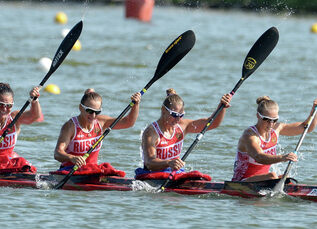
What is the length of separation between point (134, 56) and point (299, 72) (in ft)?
16.1

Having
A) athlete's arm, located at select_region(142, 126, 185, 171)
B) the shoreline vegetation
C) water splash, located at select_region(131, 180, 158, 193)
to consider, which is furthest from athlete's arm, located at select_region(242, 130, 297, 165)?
the shoreline vegetation

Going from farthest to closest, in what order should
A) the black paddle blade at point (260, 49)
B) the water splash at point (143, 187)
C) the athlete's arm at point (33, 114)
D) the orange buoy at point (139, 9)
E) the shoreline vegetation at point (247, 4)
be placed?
the shoreline vegetation at point (247, 4)
the orange buoy at point (139, 9)
the black paddle blade at point (260, 49)
the athlete's arm at point (33, 114)
the water splash at point (143, 187)

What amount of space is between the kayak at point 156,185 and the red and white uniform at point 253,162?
24 centimetres

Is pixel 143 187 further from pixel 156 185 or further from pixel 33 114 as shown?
pixel 33 114

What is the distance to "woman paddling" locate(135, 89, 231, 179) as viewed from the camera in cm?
846

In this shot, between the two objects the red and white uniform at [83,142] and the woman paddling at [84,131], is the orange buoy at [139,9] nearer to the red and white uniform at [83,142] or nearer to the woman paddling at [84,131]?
the woman paddling at [84,131]

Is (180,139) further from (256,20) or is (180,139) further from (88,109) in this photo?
(256,20)

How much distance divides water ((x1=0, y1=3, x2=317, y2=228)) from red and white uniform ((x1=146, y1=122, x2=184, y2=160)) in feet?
1.59

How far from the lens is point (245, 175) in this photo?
8547 millimetres

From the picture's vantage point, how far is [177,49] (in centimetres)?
963

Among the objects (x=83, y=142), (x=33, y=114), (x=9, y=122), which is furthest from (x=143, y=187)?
(x=9, y=122)

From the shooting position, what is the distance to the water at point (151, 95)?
25.6ft

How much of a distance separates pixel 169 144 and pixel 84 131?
0.97 m

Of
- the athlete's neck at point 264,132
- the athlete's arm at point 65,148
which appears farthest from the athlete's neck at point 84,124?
the athlete's neck at point 264,132
